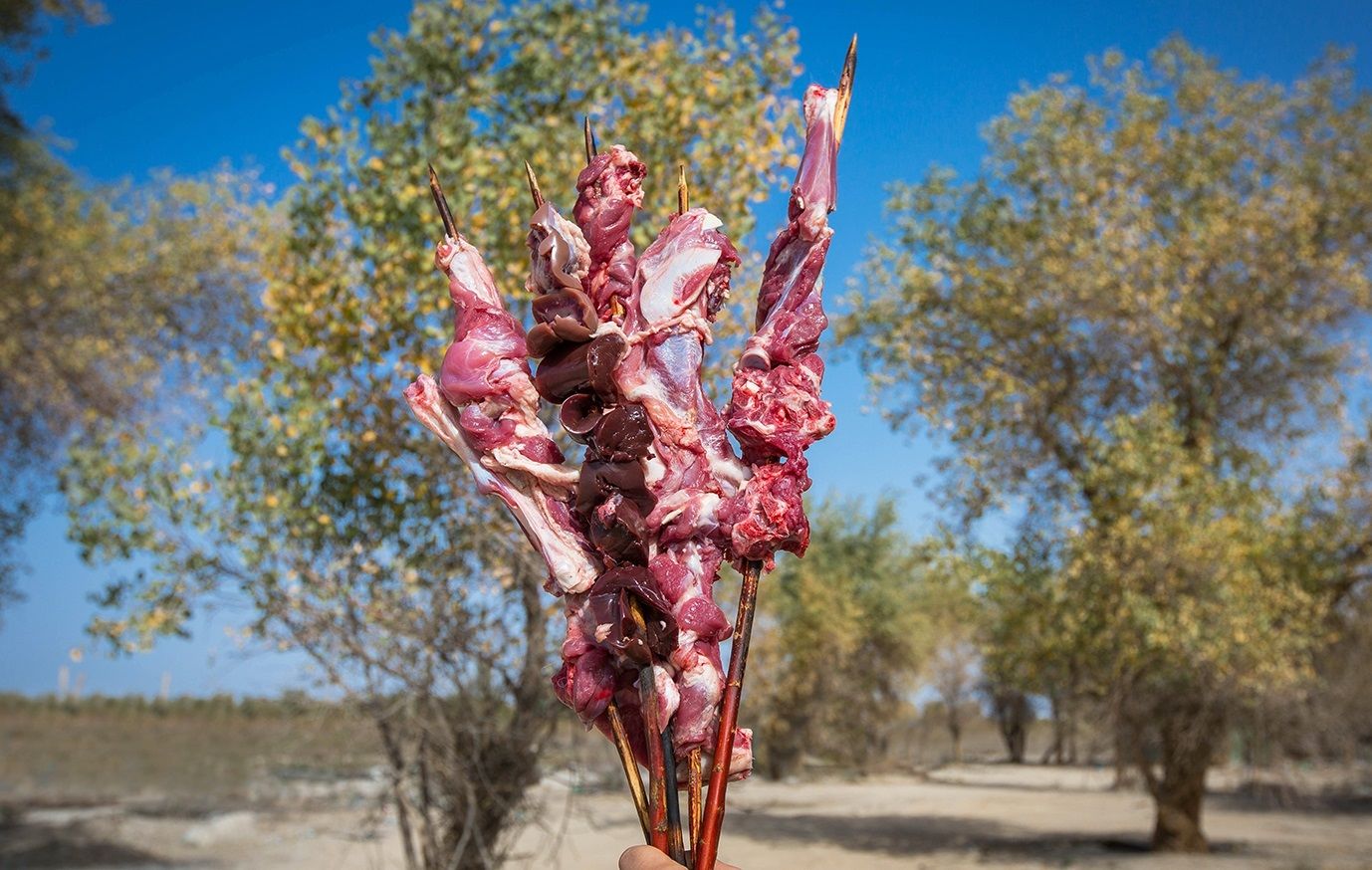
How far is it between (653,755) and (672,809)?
67mm

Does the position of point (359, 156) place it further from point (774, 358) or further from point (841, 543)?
point (841, 543)

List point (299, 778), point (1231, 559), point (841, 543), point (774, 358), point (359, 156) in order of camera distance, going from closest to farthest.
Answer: point (774, 358) < point (359, 156) < point (1231, 559) < point (299, 778) < point (841, 543)

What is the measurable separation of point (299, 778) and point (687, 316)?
2189 centimetres

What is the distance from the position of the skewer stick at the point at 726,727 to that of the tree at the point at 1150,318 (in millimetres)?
10298

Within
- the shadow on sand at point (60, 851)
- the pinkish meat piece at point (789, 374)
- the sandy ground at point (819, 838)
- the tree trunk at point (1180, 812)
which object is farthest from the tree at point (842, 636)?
the pinkish meat piece at point (789, 374)

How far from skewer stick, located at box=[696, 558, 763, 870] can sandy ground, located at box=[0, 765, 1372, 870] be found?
29.0 feet

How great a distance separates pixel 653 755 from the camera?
4.41 feet

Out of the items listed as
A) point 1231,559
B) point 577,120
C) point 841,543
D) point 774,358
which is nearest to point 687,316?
point 774,358

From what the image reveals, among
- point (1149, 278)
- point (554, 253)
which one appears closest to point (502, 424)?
point (554, 253)

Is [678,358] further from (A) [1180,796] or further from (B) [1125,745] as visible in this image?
(A) [1180,796]

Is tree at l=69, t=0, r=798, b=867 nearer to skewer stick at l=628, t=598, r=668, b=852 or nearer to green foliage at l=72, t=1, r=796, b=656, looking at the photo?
green foliage at l=72, t=1, r=796, b=656

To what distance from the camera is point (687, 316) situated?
1463 mm

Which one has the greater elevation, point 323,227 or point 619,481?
point 323,227

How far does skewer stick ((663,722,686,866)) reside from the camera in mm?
1332
